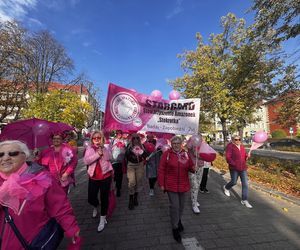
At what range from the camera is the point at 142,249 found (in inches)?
145

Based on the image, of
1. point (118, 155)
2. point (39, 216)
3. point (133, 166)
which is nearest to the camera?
point (39, 216)

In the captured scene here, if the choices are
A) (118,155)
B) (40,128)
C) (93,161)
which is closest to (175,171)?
(93,161)

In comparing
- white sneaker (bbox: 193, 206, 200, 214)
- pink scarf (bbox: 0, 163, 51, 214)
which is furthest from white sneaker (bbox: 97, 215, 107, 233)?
pink scarf (bbox: 0, 163, 51, 214)

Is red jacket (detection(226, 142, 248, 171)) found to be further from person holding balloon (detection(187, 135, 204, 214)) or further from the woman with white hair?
the woman with white hair

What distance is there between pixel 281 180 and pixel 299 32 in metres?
4.95

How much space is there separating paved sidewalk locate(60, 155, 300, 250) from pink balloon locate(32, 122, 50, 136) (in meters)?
2.05

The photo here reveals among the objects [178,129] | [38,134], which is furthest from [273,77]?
[38,134]

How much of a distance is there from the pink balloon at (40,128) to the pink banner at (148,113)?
178 cm

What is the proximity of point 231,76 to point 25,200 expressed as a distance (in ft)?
51.0

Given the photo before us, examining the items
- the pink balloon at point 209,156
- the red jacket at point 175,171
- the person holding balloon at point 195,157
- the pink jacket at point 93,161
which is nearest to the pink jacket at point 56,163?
the pink jacket at point 93,161

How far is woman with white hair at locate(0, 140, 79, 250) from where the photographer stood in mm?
1817

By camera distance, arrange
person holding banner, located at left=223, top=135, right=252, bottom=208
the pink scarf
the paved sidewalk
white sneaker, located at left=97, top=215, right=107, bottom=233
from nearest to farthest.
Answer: the pink scarf, the paved sidewalk, white sneaker, located at left=97, top=215, right=107, bottom=233, person holding banner, located at left=223, top=135, right=252, bottom=208

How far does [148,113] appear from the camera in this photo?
5449mm

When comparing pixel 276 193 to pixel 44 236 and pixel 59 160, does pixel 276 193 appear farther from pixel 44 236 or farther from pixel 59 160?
pixel 44 236
